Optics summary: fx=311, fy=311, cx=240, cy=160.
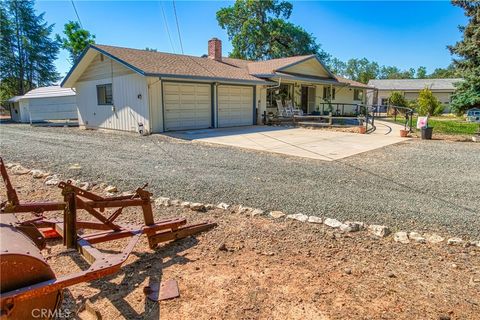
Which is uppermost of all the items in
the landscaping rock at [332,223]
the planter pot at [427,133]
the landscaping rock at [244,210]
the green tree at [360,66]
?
the green tree at [360,66]

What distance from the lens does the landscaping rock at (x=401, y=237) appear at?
10.5 feet

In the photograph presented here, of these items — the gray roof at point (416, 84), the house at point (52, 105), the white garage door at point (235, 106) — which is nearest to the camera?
the white garage door at point (235, 106)

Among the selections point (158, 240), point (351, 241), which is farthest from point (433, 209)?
point (158, 240)

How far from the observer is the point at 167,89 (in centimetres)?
1294

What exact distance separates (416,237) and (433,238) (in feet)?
0.56

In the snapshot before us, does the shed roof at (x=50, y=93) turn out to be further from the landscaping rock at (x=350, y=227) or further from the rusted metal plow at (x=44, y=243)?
the landscaping rock at (x=350, y=227)

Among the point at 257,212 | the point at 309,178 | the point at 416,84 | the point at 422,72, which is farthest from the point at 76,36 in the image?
the point at 422,72

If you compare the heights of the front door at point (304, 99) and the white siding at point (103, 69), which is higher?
the white siding at point (103, 69)

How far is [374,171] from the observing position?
6.28 meters

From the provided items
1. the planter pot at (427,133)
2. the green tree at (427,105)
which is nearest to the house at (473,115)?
the green tree at (427,105)

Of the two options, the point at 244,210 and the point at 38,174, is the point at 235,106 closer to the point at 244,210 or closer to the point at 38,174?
the point at 38,174

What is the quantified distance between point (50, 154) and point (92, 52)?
8.25 m

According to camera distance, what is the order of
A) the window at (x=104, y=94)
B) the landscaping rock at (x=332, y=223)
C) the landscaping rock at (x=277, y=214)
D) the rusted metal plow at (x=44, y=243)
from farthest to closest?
the window at (x=104, y=94), the landscaping rock at (x=277, y=214), the landscaping rock at (x=332, y=223), the rusted metal plow at (x=44, y=243)

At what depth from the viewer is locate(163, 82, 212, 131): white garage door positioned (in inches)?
515
